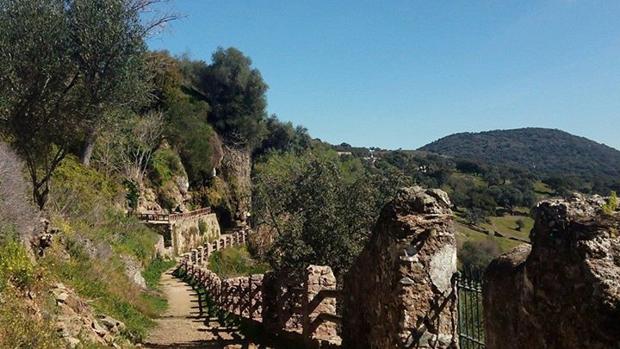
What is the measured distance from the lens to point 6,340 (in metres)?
6.18

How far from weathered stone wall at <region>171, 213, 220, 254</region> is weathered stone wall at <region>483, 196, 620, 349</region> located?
32576 mm

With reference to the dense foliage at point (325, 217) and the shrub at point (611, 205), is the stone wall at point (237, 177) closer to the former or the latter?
the dense foliage at point (325, 217)

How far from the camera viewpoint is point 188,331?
14.5 meters

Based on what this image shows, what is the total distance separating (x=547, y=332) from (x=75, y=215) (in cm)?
1855

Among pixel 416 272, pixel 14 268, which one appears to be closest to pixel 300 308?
pixel 416 272

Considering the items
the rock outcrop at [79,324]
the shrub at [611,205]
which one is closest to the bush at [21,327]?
the rock outcrop at [79,324]

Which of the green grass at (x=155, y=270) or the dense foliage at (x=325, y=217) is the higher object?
the dense foliage at (x=325, y=217)

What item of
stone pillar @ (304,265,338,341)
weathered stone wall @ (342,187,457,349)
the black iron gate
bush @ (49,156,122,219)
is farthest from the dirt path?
the black iron gate

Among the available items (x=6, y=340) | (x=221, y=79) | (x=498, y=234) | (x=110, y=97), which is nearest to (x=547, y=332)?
(x=6, y=340)

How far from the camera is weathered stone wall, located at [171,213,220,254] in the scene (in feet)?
115

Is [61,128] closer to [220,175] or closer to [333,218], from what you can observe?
[333,218]

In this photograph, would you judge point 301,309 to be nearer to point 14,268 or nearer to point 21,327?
point 14,268

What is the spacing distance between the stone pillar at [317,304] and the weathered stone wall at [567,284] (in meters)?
7.56

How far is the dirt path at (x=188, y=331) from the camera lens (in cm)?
1274
